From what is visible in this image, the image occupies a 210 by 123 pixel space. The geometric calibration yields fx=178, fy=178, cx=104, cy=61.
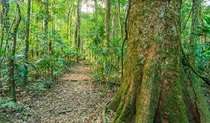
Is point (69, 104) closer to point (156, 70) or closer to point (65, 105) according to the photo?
point (65, 105)

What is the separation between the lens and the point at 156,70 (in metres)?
2.81

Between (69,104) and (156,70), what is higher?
(156,70)

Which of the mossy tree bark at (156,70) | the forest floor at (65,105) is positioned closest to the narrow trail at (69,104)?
the forest floor at (65,105)

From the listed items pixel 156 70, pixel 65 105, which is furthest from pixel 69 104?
pixel 156 70

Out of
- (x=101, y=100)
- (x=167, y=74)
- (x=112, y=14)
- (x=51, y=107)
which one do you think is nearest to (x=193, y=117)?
(x=167, y=74)

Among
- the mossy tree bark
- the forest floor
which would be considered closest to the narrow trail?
the forest floor

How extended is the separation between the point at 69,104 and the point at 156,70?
3.14 meters

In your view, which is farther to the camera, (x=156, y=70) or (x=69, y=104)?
(x=69, y=104)

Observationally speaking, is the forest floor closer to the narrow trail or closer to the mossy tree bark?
the narrow trail

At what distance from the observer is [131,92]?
304cm

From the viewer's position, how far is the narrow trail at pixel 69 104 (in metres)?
4.17

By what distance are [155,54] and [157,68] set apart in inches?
9.0

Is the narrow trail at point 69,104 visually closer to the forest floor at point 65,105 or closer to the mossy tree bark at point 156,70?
the forest floor at point 65,105

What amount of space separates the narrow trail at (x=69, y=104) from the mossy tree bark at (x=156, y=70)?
117 centimetres
